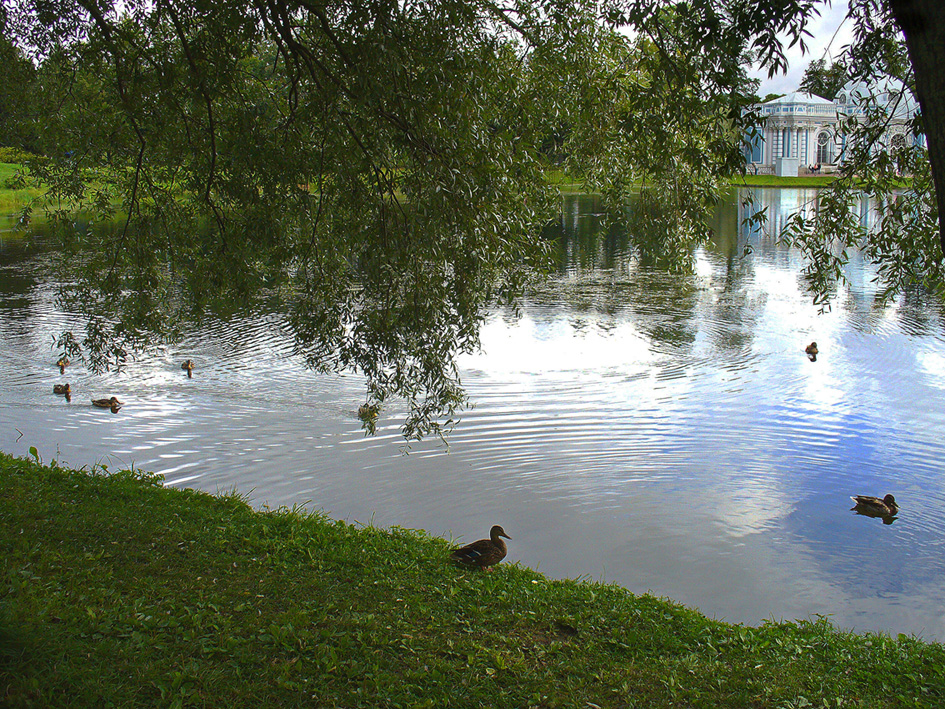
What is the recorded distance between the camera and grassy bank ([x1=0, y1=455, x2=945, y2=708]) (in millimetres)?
4605

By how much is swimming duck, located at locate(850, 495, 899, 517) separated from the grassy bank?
3.22m

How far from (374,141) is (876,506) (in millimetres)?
7117

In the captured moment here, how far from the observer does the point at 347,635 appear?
5.32 meters

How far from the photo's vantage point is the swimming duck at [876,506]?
8943 millimetres

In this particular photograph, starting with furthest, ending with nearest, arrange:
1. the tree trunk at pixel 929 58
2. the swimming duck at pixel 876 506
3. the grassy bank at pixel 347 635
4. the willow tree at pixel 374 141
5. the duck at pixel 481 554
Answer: the swimming duck at pixel 876 506
the duck at pixel 481 554
the willow tree at pixel 374 141
the grassy bank at pixel 347 635
the tree trunk at pixel 929 58

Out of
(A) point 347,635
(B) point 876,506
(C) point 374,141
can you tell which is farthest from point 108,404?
(B) point 876,506

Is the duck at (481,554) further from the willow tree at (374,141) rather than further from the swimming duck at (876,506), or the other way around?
the swimming duck at (876,506)

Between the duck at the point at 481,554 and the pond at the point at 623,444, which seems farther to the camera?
the pond at the point at 623,444

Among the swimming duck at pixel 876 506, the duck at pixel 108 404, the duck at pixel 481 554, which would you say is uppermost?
the duck at pixel 108 404

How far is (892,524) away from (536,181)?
569 centimetres

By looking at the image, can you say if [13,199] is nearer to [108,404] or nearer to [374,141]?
[108,404]

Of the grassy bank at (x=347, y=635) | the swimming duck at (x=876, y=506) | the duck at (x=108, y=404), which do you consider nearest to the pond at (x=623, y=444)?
the swimming duck at (x=876, y=506)

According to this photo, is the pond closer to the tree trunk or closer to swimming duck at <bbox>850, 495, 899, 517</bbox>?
swimming duck at <bbox>850, 495, 899, 517</bbox>

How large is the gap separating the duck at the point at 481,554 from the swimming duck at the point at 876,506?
15.5 ft
